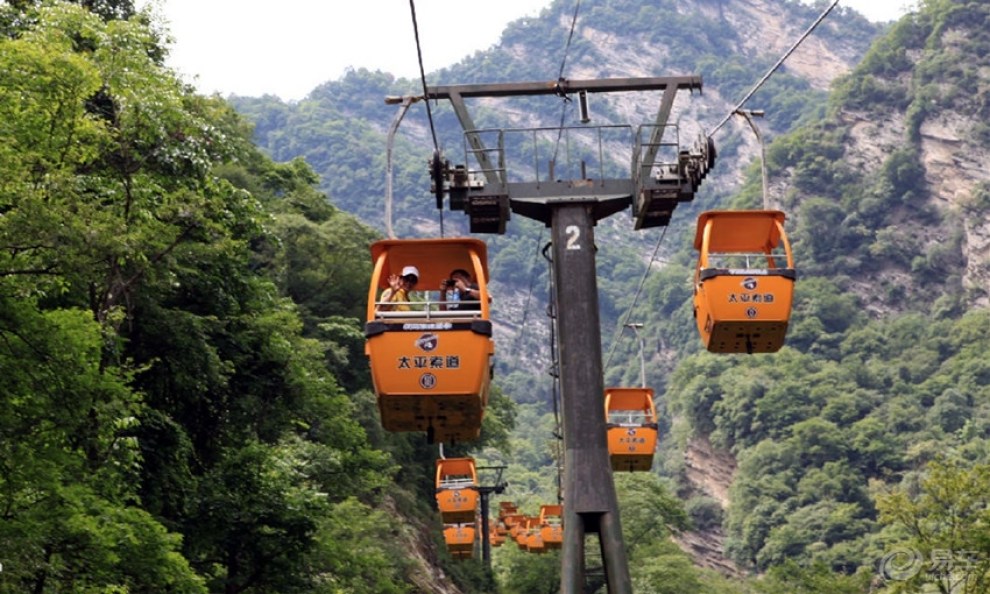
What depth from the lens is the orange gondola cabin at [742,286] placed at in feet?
49.4

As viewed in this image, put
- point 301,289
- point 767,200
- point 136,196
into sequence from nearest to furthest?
point 767,200, point 136,196, point 301,289

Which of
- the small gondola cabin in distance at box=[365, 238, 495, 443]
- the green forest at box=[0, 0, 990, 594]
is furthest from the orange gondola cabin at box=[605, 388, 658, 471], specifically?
the small gondola cabin in distance at box=[365, 238, 495, 443]

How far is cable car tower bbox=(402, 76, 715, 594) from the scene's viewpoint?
43.7 ft

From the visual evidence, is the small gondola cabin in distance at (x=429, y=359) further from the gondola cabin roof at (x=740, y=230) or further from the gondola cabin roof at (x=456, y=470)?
the gondola cabin roof at (x=456, y=470)

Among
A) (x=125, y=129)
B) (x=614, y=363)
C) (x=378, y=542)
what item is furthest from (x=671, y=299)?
(x=125, y=129)

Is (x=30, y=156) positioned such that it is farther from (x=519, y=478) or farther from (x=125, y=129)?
(x=519, y=478)

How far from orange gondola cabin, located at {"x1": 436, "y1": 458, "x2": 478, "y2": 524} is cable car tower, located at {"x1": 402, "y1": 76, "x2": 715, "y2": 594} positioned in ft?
57.8

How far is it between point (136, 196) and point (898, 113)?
140974 millimetres

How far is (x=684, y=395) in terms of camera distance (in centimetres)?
12675

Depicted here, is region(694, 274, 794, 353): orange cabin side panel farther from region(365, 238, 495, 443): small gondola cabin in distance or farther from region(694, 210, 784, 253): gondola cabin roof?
region(365, 238, 495, 443): small gondola cabin in distance

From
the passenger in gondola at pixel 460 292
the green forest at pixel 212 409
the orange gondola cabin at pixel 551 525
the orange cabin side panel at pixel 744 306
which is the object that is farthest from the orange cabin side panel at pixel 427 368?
the orange gondola cabin at pixel 551 525

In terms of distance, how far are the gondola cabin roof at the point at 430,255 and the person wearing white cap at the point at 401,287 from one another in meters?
Result: 0.11

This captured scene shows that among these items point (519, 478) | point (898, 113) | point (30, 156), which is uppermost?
point (898, 113)
